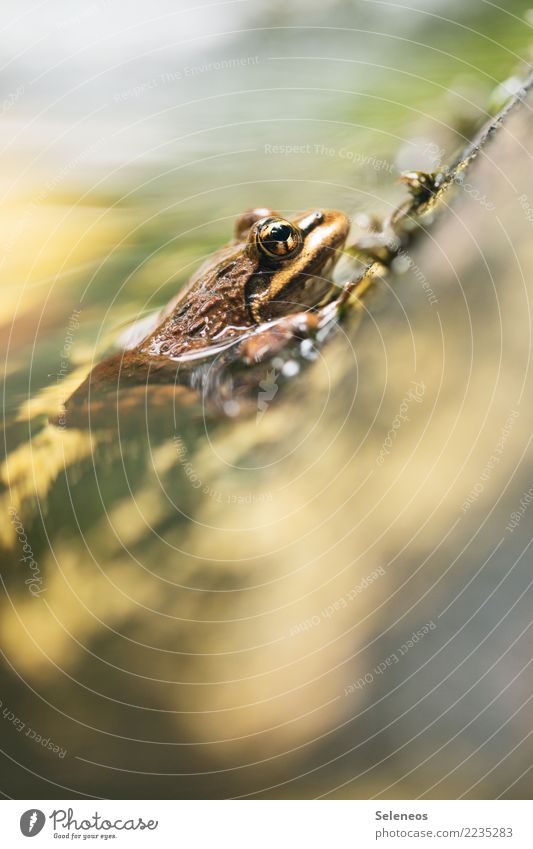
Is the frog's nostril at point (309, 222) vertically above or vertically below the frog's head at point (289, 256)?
above

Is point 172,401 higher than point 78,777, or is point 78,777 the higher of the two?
point 172,401

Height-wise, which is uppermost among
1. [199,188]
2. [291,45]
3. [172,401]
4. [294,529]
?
[291,45]

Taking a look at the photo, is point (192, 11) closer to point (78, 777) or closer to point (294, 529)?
point (294, 529)

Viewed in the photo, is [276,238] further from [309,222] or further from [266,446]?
[266,446]

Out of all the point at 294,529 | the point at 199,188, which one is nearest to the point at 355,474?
the point at 294,529

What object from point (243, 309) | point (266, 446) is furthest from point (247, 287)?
point (266, 446)
